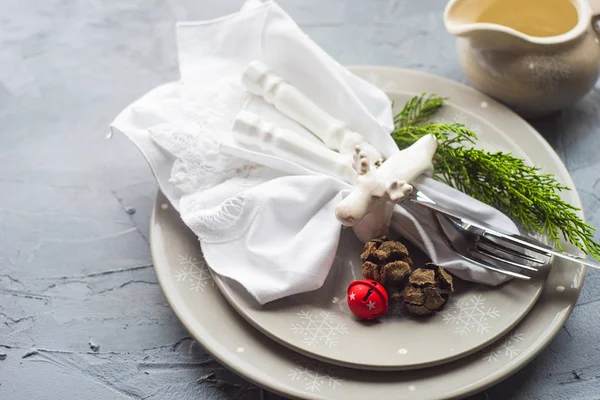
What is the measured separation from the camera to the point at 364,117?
110cm

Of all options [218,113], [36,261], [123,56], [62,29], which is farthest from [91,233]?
[62,29]

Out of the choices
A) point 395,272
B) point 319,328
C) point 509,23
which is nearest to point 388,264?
point 395,272

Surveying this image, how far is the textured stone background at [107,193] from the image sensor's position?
1003mm

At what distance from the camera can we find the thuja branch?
3.25 ft

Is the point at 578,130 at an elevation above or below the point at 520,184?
below

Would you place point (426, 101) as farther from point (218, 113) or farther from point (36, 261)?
point (36, 261)

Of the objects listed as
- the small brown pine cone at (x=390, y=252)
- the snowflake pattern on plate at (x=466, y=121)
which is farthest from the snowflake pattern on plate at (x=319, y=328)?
the snowflake pattern on plate at (x=466, y=121)

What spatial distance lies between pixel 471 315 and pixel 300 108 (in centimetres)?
40

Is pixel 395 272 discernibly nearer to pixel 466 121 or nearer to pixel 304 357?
pixel 304 357

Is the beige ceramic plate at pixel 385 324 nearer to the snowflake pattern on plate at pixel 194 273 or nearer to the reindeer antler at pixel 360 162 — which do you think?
the snowflake pattern on plate at pixel 194 273

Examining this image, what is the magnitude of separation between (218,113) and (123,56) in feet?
1.62

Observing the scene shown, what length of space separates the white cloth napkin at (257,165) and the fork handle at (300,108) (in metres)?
0.02

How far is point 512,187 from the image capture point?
1.02 m

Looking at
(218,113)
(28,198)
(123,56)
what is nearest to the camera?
(218,113)
